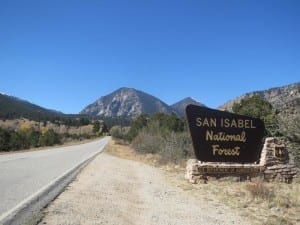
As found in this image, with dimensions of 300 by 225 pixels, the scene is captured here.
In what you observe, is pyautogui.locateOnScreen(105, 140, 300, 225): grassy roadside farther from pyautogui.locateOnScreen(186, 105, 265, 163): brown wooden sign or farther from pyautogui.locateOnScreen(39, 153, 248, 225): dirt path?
pyautogui.locateOnScreen(186, 105, 265, 163): brown wooden sign

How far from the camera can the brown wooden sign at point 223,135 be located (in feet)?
54.5

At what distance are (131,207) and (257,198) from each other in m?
4.00

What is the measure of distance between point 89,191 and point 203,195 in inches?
135

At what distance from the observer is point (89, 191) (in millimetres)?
12531

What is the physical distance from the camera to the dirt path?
8.98 meters

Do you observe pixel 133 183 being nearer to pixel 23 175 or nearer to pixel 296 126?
pixel 23 175

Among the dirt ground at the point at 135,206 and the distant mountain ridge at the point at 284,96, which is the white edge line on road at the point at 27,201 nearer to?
the dirt ground at the point at 135,206

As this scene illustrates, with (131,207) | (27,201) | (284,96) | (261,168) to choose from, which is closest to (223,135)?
(261,168)

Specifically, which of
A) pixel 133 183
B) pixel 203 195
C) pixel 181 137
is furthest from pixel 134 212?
pixel 181 137

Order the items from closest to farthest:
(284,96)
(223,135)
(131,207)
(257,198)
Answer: (131,207) → (257,198) → (284,96) → (223,135)

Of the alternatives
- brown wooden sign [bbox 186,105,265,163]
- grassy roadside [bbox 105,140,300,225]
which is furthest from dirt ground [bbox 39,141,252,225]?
brown wooden sign [bbox 186,105,265,163]

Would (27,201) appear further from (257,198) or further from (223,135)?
(223,135)

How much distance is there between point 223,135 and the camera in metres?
16.9

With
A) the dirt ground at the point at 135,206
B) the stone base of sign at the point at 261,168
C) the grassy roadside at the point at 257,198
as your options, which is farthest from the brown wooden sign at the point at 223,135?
the dirt ground at the point at 135,206
